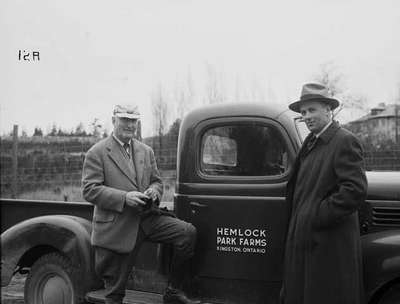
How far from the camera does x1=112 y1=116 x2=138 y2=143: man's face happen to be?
455cm

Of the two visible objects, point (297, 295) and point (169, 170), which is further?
point (169, 170)

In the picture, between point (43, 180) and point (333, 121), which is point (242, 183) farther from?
point (43, 180)

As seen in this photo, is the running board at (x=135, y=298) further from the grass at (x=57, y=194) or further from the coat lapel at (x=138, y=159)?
the grass at (x=57, y=194)

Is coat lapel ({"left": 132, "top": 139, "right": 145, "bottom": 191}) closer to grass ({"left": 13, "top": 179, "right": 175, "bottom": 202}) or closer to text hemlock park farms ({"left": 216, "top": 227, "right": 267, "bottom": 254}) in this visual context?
text hemlock park farms ({"left": 216, "top": 227, "right": 267, "bottom": 254})

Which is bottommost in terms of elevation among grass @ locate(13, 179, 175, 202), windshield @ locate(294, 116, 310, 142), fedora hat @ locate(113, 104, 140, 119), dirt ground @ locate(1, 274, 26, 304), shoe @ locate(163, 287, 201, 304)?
dirt ground @ locate(1, 274, 26, 304)

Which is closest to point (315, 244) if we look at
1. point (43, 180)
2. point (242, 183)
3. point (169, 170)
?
point (242, 183)

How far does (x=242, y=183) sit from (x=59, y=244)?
173 centimetres

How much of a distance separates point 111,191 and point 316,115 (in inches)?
66.7

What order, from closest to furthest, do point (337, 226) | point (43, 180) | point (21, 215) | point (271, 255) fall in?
point (337, 226) < point (271, 255) < point (21, 215) < point (43, 180)

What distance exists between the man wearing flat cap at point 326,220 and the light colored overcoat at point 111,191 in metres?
1.38

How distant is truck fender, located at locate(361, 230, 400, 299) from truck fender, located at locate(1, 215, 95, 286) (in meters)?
2.25

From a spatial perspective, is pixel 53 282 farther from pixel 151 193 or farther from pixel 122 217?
pixel 151 193

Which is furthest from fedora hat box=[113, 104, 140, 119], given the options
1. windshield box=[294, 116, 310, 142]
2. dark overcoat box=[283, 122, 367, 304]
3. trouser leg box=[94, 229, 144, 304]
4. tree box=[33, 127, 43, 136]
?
tree box=[33, 127, 43, 136]

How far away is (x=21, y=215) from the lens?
5609mm
